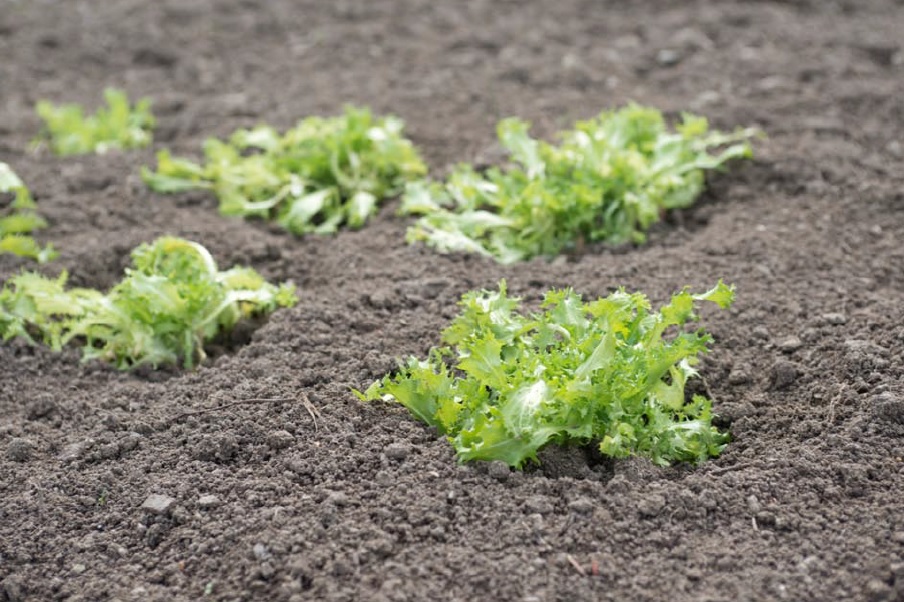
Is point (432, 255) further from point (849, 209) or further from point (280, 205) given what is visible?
point (849, 209)

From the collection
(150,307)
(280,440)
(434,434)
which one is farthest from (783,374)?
(150,307)

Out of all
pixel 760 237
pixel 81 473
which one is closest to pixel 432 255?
pixel 760 237

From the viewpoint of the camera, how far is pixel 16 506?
11.6 feet

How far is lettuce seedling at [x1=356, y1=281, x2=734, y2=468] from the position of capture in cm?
338

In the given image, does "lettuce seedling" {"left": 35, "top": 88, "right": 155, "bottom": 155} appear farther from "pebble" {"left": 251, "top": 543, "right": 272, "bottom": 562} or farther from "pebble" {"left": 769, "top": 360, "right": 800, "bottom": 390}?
"pebble" {"left": 769, "top": 360, "right": 800, "bottom": 390}

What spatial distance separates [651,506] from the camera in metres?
3.29

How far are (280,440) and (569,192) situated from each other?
1816 millimetres

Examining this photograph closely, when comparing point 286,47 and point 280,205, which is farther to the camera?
point 286,47

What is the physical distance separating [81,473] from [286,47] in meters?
4.27

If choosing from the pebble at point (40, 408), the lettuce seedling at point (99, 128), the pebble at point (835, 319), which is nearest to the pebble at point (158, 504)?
the pebble at point (40, 408)

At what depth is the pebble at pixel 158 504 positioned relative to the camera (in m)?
3.41

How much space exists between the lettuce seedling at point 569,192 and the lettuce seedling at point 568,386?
1.11m

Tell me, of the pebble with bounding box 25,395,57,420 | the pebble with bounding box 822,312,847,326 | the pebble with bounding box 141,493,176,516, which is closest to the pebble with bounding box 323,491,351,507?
the pebble with bounding box 141,493,176,516

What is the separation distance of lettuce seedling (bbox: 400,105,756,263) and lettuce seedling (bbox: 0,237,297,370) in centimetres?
85
